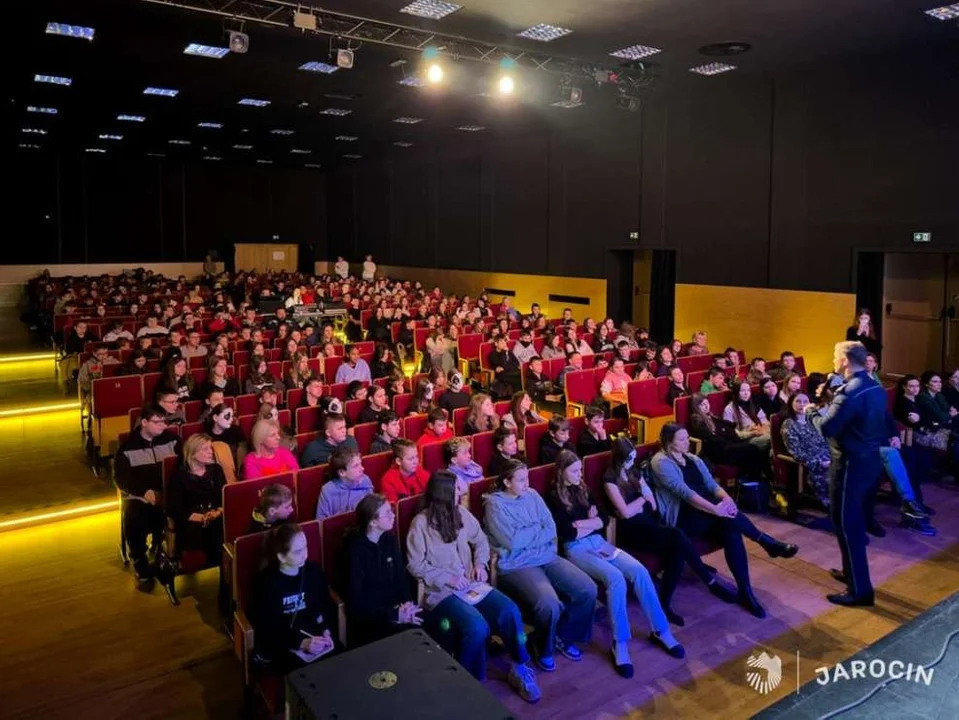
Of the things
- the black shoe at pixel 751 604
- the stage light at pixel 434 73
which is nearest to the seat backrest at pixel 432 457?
the black shoe at pixel 751 604

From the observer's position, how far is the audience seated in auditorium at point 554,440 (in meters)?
5.18

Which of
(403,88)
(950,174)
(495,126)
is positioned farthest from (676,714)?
(495,126)

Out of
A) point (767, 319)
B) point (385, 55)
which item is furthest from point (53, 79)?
point (767, 319)

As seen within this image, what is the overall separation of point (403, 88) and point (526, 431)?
780cm

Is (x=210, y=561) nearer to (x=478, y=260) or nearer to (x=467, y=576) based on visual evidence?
(x=467, y=576)

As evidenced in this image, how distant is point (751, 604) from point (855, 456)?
1.03 m

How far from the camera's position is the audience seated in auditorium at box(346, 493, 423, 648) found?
3412 mm

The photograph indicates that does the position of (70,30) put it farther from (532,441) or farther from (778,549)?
(778,549)

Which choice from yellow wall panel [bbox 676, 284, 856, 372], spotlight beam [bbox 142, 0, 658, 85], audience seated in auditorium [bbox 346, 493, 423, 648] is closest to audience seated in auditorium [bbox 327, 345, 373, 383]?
spotlight beam [bbox 142, 0, 658, 85]

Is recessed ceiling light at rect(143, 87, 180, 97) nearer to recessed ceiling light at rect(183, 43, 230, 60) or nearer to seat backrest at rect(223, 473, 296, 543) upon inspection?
recessed ceiling light at rect(183, 43, 230, 60)

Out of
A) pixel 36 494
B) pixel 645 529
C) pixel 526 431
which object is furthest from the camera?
pixel 36 494

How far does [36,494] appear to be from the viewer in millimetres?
6129

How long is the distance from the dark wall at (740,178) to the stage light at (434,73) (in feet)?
14.4

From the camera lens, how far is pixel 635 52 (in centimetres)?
918
